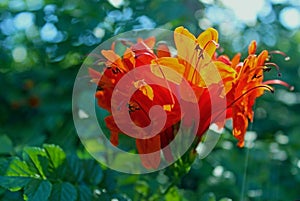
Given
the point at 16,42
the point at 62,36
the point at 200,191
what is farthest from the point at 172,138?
the point at 16,42

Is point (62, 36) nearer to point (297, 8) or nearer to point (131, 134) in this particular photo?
point (131, 134)

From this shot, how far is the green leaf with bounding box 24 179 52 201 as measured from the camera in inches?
37.1

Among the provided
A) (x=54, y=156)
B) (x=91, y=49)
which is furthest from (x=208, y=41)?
(x=91, y=49)

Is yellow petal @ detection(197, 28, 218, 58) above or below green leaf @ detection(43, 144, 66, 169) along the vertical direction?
above

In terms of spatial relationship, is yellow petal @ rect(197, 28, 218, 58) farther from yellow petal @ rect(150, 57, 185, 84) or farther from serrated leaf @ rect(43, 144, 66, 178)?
serrated leaf @ rect(43, 144, 66, 178)

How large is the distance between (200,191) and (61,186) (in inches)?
19.5

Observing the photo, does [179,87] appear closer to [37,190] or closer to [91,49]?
[37,190]

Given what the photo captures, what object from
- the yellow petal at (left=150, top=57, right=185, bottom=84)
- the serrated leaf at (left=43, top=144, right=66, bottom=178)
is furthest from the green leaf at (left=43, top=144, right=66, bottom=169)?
the yellow petal at (left=150, top=57, right=185, bottom=84)

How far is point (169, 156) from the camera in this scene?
3.43ft

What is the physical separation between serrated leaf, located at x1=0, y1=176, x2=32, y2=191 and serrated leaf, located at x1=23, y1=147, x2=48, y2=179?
0.12 feet

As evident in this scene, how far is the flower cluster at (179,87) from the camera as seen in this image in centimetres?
94

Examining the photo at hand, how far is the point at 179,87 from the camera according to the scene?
945 millimetres

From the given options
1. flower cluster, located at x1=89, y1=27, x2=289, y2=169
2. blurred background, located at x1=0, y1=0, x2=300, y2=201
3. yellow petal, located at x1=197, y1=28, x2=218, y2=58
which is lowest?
blurred background, located at x1=0, y1=0, x2=300, y2=201

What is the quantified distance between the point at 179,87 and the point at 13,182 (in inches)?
13.1
